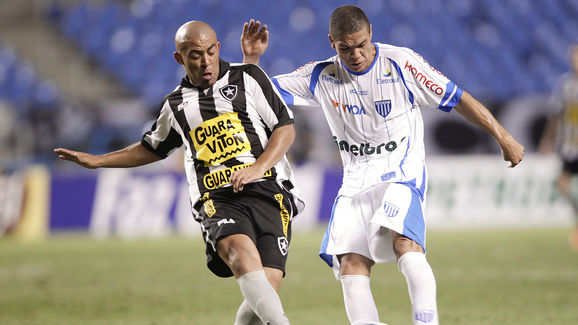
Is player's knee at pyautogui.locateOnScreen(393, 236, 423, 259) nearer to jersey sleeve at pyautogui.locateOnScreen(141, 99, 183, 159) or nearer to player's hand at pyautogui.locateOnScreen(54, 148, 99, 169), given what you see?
→ jersey sleeve at pyautogui.locateOnScreen(141, 99, 183, 159)

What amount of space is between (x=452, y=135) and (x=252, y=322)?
521 inches

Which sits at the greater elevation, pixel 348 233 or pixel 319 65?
pixel 319 65

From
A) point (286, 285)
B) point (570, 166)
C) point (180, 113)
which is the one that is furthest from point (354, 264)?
point (570, 166)

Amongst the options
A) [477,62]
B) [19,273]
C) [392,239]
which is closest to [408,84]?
[392,239]

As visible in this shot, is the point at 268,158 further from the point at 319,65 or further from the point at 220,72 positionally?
the point at 319,65

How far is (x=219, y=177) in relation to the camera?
451 centimetres

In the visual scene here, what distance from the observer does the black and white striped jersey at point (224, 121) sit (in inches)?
178

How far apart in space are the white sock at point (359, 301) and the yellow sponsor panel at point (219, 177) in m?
0.84

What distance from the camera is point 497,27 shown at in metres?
20.4

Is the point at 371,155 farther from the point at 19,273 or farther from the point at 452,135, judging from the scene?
the point at 452,135

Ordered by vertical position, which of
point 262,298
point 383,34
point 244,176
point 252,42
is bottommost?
point 262,298

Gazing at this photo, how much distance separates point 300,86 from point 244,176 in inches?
33.9

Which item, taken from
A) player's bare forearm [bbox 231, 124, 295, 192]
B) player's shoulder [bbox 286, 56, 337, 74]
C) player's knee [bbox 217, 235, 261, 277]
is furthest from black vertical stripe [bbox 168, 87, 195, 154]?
player's shoulder [bbox 286, 56, 337, 74]

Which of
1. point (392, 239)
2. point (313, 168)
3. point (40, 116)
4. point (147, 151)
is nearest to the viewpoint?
point (392, 239)
